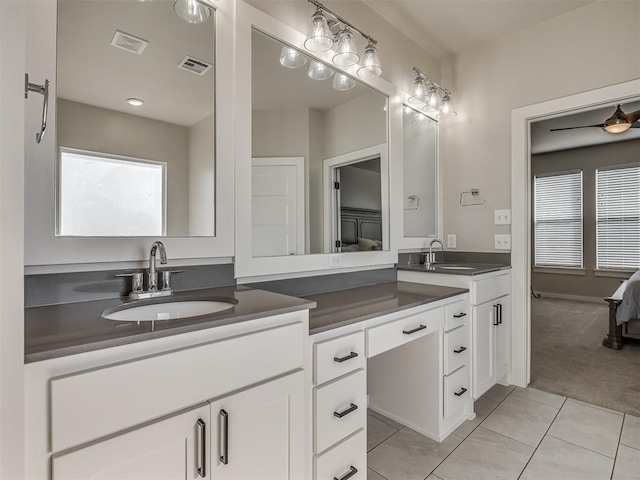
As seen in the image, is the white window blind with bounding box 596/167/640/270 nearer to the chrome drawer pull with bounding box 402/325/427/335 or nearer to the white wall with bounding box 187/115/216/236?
the chrome drawer pull with bounding box 402/325/427/335

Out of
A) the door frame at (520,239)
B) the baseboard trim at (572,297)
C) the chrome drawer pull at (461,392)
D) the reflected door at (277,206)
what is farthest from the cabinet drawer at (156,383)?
the baseboard trim at (572,297)

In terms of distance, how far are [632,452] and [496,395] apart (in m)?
0.74

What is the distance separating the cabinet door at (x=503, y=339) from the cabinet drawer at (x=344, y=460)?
1420 mm

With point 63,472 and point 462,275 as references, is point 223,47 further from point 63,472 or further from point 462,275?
point 462,275

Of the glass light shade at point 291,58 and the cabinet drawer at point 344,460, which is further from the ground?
the glass light shade at point 291,58

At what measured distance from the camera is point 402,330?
1.60 metres

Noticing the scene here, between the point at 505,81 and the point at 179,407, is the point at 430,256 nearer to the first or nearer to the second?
the point at 505,81

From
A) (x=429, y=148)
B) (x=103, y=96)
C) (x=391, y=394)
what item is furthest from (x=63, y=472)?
(x=429, y=148)

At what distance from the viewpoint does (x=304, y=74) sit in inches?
74.4

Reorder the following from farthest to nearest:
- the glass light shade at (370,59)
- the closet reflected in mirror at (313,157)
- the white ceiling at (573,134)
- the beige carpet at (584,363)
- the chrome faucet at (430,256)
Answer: the white ceiling at (573,134), the chrome faucet at (430,256), the beige carpet at (584,363), the glass light shade at (370,59), the closet reflected in mirror at (313,157)

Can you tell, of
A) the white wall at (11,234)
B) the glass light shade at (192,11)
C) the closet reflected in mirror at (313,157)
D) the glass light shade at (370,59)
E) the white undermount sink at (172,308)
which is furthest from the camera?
the glass light shade at (370,59)

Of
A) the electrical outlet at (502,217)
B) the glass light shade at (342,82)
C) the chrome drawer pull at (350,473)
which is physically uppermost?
the glass light shade at (342,82)

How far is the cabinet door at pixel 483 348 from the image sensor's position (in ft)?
6.91

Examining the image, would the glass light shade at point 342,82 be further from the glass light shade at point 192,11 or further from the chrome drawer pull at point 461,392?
the chrome drawer pull at point 461,392
